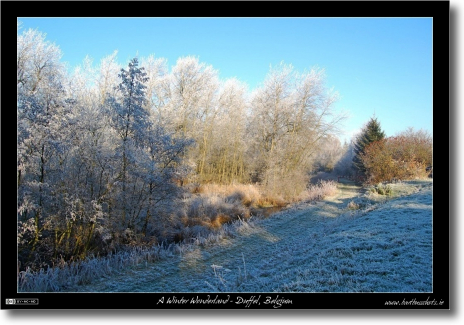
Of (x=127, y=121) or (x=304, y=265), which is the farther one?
(x=127, y=121)

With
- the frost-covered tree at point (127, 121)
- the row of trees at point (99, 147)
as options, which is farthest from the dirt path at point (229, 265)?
the frost-covered tree at point (127, 121)

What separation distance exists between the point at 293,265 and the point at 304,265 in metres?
0.27

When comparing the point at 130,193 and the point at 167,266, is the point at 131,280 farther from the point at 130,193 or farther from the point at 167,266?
the point at 130,193

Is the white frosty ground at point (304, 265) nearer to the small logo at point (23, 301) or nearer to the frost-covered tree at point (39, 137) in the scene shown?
the small logo at point (23, 301)

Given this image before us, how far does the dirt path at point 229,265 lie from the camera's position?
3252 millimetres

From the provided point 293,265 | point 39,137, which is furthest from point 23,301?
point 293,265

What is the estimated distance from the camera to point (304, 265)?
12.9ft

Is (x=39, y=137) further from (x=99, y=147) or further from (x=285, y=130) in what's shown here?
(x=285, y=130)

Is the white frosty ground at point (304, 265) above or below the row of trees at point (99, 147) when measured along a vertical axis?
below

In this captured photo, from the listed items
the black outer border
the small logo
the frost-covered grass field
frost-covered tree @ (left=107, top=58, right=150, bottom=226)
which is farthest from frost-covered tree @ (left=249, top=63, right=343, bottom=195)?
the small logo

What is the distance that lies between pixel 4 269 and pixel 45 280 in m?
0.47

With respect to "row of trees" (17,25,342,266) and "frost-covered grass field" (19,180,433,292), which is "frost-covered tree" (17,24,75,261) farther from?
"frost-covered grass field" (19,180,433,292)

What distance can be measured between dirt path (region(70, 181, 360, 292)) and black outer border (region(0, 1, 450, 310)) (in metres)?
0.30
